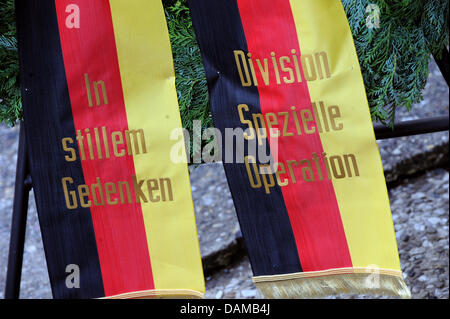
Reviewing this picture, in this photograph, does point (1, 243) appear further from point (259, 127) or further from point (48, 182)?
point (259, 127)

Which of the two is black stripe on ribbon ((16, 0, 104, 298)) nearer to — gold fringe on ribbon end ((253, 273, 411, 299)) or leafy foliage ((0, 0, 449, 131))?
leafy foliage ((0, 0, 449, 131))

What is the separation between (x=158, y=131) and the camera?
1101 mm

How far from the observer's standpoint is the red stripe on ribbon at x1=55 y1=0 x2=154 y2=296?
110 centimetres

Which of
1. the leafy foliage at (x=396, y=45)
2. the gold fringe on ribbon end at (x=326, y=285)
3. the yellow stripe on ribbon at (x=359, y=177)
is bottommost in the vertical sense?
the gold fringe on ribbon end at (x=326, y=285)

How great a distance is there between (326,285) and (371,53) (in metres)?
0.53

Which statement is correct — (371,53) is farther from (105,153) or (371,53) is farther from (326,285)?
(105,153)

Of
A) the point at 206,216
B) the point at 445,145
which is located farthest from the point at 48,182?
the point at 445,145

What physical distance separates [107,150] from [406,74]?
712 millimetres

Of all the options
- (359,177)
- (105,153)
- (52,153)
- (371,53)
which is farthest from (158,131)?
(371,53)

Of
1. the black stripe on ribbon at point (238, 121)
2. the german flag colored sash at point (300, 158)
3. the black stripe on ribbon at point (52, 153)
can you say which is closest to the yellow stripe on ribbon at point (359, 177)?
the german flag colored sash at point (300, 158)

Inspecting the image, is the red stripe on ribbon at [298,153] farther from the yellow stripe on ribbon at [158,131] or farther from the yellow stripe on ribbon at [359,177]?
the yellow stripe on ribbon at [158,131]

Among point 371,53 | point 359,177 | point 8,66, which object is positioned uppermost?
point 8,66

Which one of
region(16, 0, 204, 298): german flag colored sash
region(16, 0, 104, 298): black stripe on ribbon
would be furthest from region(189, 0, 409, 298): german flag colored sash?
region(16, 0, 104, 298): black stripe on ribbon

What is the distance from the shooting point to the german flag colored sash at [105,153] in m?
1.10
